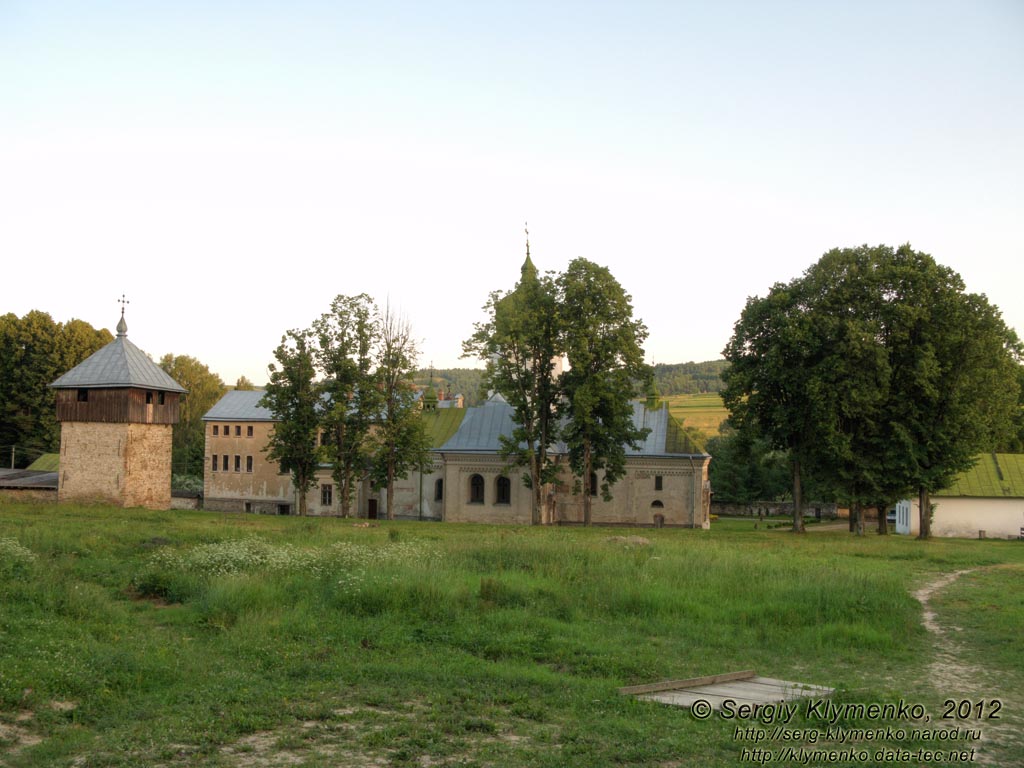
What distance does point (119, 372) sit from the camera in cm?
3616

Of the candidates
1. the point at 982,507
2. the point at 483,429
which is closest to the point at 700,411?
the point at 483,429

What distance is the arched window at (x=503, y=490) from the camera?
45781 millimetres

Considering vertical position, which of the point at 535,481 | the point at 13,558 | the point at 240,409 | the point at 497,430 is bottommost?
the point at 13,558

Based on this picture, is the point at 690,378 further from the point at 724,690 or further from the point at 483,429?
the point at 724,690

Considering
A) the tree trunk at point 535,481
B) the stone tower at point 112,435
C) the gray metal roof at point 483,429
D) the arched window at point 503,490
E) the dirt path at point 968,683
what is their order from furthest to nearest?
the gray metal roof at point 483,429 → the arched window at point 503,490 → the tree trunk at point 535,481 → the stone tower at point 112,435 → the dirt path at point 968,683

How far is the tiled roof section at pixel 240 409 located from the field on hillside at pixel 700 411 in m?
60.6

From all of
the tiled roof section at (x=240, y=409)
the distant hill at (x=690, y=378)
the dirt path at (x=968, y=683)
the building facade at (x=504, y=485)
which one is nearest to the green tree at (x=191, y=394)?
the tiled roof section at (x=240, y=409)

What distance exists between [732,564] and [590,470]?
1860cm

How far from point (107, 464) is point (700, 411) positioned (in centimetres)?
10293

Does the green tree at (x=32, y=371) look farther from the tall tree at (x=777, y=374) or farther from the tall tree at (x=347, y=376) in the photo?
the tall tree at (x=777, y=374)

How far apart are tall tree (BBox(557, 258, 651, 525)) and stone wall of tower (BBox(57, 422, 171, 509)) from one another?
1776cm

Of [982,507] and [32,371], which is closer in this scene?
[982,507]

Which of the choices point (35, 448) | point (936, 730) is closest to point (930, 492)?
point (936, 730)

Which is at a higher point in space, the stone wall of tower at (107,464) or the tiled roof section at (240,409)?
the tiled roof section at (240,409)
